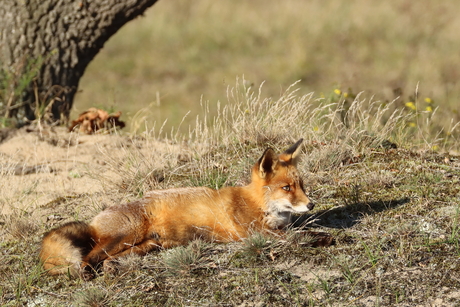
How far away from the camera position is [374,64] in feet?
→ 59.7

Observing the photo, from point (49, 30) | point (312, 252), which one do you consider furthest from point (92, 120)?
point (312, 252)

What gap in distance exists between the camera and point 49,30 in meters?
9.16

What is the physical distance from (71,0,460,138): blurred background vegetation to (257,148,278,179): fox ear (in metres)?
10.00

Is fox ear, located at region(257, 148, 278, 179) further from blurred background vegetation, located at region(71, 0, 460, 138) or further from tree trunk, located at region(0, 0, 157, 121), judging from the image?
blurred background vegetation, located at region(71, 0, 460, 138)

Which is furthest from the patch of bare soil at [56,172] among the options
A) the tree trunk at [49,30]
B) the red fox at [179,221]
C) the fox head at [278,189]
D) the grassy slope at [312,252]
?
the fox head at [278,189]

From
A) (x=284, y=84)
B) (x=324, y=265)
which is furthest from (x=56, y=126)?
(x=284, y=84)

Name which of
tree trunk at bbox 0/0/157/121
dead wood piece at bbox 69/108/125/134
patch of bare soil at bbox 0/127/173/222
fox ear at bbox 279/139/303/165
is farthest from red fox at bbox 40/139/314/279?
tree trunk at bbox 0/0/157/121

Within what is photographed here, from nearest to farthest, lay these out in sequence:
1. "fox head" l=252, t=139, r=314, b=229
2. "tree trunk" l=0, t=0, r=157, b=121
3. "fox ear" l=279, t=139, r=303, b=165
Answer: "fox head" l=252, t=139, r=314, b=229 < "fox ear" l=279, t=139, r=303, b=165 < "tree trunk" l=0, t=0, r=157, b=121

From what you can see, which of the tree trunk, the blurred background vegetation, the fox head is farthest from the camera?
the blurred background vegetation

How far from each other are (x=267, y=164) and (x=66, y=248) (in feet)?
5.85

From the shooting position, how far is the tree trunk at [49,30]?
9.09m

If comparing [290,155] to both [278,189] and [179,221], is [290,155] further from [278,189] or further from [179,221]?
[179,221]

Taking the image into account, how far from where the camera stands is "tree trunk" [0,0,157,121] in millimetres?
9086

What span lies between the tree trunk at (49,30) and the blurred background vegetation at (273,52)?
574 centimetres
